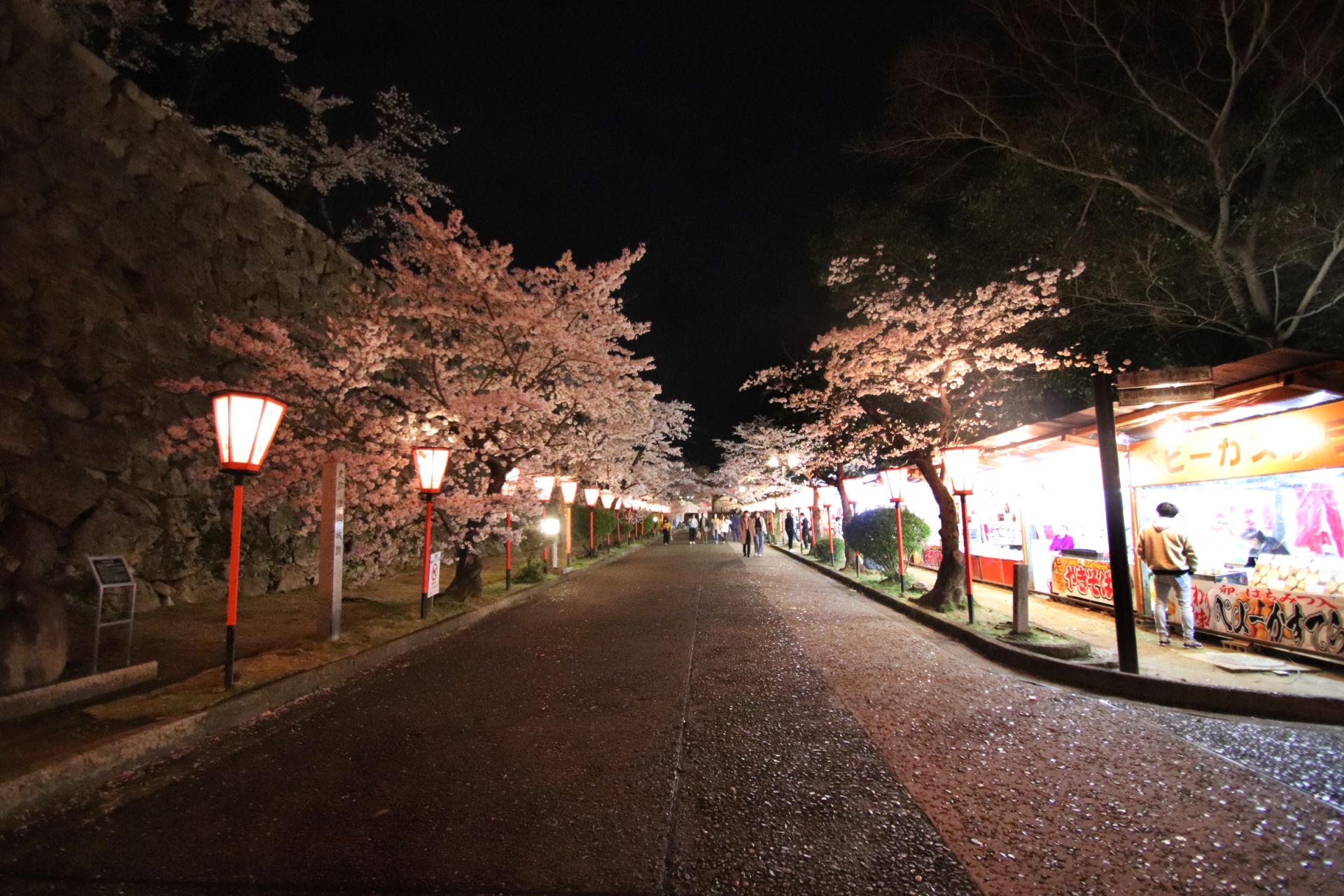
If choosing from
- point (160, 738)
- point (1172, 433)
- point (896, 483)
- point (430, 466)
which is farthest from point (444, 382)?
point (1172, 433)

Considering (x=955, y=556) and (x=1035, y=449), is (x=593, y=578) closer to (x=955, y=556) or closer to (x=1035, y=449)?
(x=955, y=556)

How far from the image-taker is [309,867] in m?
3.30

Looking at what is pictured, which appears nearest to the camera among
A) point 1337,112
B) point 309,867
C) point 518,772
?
point 309,867

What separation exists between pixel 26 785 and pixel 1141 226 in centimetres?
1644

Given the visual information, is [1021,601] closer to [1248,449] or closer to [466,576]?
[1248,449]

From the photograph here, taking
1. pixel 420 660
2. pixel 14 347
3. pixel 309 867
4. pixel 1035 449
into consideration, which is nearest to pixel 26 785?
pixel 309 867

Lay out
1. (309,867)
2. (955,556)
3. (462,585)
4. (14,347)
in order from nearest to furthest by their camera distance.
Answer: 1. (309,867)
2. (14,347)
3. (955,556)
4. (462,585)

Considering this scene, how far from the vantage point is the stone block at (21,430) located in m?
10.3

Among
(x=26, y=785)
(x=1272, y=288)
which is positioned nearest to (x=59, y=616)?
(x=26, y=785)

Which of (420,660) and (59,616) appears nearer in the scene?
(59,616)

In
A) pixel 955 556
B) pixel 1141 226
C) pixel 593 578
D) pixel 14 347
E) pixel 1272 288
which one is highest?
pixel 1141 226

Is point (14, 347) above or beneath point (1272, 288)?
beneath

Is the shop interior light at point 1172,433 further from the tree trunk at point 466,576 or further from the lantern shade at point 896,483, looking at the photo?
the tree trunk at point 466,576

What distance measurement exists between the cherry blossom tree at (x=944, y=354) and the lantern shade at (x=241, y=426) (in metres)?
11.1
